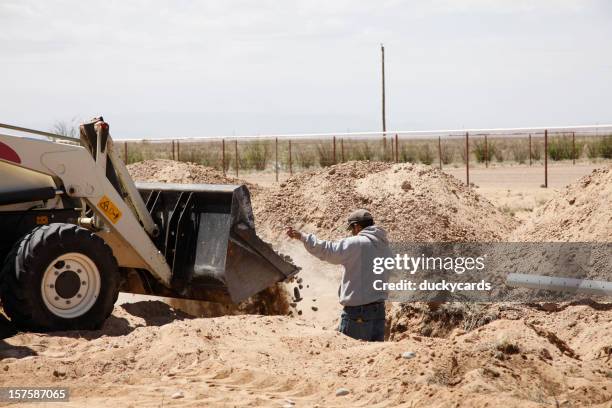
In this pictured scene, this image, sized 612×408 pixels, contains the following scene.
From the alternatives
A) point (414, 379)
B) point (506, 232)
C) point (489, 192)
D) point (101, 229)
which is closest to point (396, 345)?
point (414, 379)

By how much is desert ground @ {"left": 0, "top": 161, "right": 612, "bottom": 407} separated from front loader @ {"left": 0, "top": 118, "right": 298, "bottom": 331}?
0.39 m

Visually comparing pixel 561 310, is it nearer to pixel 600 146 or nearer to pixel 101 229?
pixel 101 229

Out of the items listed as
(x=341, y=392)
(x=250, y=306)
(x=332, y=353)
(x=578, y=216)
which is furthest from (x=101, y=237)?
(x=578, y=216)

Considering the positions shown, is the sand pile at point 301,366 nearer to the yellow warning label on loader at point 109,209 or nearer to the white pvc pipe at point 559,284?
the white pvc pipe at point 559,284

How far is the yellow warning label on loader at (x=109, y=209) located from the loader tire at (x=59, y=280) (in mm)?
569

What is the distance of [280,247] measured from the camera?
14.7 meters

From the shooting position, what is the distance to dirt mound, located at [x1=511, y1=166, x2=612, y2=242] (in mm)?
11679

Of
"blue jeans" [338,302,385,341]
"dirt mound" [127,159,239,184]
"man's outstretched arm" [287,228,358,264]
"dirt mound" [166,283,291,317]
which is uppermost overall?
"dirt mound" [127,159,239,184]

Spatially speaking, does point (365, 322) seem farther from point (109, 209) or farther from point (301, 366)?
point (109, 209)

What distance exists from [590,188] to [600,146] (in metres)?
28.2

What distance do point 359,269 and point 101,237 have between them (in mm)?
3122

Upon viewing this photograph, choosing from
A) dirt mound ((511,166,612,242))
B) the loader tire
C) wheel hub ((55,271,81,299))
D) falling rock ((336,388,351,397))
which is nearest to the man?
falling rock ((336,388,351,397))

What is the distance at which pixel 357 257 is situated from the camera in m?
8.64

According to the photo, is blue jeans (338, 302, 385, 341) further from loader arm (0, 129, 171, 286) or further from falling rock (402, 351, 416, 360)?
loader arm (0, 129, 171, 286)
